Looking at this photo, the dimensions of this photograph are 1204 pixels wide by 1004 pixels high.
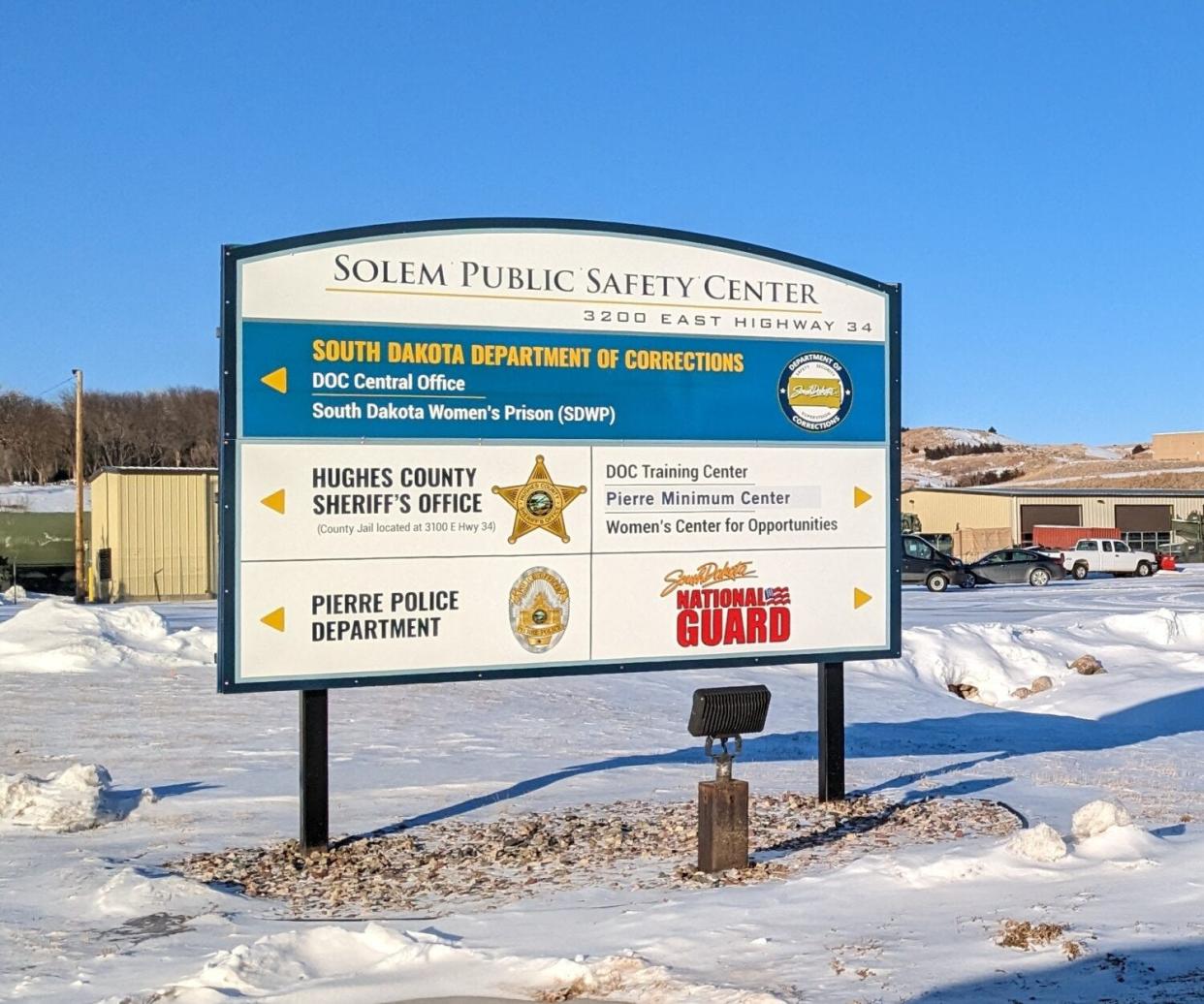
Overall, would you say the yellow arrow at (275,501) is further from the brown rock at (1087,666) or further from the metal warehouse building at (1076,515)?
the metal warehouse building at (1076,515)

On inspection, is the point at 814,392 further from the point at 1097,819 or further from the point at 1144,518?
the point at 1144,518

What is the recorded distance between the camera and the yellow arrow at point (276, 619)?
912cm

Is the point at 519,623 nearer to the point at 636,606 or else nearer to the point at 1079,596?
the point at 636,606

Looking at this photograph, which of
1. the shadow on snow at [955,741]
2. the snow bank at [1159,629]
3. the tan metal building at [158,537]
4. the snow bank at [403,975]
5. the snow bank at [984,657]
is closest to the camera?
the snow bank at [403,975]

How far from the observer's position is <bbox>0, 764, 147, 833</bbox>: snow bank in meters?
9.60

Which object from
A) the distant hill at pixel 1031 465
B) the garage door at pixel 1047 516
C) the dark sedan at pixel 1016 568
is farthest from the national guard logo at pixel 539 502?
the distant hill at pixel 1031 465

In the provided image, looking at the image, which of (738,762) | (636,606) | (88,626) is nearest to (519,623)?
(636,606)

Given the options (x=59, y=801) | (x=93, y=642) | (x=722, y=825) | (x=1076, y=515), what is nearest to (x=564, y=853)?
(x=722, y=825)

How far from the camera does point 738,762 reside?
1316cm

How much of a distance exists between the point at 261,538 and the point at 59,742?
5.46 metres

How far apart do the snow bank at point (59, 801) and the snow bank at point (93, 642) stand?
29.6ft

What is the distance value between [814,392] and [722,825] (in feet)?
11.7

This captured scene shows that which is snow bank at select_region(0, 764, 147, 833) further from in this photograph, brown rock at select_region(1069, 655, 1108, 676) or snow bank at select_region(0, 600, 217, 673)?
→ brown rock at select_region(1069, 655, 1108, 676)

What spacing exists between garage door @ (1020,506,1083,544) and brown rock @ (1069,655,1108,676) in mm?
47372
